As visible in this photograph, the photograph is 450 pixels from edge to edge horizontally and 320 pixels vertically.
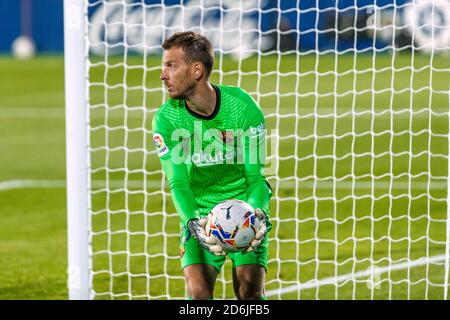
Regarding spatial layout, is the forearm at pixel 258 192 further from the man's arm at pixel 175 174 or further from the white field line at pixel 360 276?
the white field line at pixel 360 276

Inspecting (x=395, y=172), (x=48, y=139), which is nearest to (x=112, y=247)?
(x=395, y=172)

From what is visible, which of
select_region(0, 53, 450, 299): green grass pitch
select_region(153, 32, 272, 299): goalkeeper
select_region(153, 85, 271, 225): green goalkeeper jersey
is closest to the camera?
select_region(153, 32, 272, 299): goalkeeper

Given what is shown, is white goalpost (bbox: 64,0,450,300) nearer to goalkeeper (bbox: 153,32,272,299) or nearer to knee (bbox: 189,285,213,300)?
goalkeeper (bbox: 153,32,272,299)

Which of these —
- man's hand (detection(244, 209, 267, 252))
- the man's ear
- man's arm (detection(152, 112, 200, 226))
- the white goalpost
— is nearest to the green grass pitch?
the white goalpost

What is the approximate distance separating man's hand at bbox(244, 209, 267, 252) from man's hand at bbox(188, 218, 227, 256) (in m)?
0.15

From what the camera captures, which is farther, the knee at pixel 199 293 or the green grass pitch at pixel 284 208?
the green grass pitch at pixel 284 208

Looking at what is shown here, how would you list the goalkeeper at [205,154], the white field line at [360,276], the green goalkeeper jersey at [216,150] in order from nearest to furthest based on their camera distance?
the goalkeeper at [205,154]
the green goalkeeper jersey at [216,150]
the white field line at [360,276]

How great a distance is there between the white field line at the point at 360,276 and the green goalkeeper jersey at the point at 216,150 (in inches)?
66.8

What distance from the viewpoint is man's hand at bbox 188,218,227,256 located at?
4.86 m

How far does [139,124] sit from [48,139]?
157 cm

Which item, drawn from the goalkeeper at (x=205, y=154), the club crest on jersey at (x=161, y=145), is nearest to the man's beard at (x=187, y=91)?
the goalkeeper at (x=205, y=154)

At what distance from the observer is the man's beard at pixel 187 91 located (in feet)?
16.7

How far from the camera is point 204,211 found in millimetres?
5309
